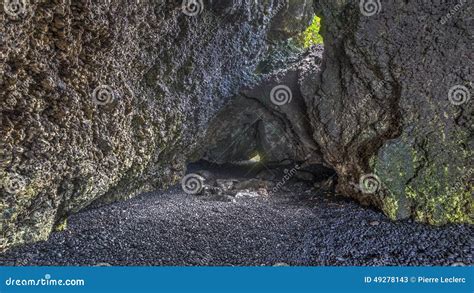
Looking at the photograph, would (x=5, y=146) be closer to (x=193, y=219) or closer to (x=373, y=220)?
(x=193, y=219)

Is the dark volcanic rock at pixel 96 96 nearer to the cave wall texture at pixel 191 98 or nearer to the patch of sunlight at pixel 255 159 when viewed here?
the cave wall texture at pixel 191 98

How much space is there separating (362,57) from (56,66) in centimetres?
427

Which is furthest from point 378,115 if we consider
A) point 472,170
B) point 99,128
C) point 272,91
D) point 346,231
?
point 99,128

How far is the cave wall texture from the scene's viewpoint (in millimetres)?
3461

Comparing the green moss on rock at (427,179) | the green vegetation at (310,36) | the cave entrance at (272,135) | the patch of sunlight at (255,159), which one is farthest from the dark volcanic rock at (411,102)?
the patch of sunlight at (255,159)

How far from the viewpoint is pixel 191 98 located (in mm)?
6105

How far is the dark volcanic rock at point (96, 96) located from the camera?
3318 mm

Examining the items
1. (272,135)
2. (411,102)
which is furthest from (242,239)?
(272,135)

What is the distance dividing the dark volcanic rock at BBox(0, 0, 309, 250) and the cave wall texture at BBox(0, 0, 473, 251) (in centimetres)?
2

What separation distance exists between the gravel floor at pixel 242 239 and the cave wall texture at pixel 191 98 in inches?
11.8

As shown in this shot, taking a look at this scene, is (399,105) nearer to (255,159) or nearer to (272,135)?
(272,135)

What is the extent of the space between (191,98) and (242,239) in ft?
8.98

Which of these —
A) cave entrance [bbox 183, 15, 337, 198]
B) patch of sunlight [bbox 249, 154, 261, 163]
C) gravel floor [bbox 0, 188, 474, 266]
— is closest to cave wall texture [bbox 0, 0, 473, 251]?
cave entrance [bbox 183, 15, 337, 198]

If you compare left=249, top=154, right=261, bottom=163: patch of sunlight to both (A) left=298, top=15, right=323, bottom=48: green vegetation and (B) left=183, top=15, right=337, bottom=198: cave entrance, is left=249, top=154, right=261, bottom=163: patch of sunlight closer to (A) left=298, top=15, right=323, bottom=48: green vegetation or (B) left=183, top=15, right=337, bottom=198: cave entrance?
(B) left=183, top=15, right=337, bottom=198: cave entrance
